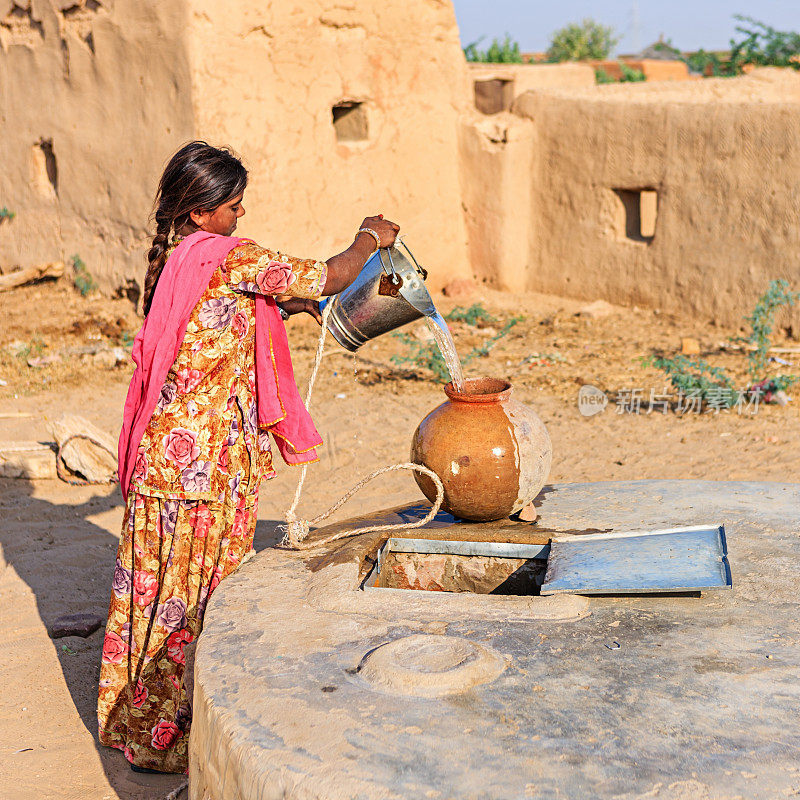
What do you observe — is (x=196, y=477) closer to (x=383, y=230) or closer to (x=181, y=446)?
(x=181, y=446)

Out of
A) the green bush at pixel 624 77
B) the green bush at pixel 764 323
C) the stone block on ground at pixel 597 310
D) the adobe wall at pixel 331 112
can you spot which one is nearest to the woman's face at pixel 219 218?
the green bush at pixel 764 323

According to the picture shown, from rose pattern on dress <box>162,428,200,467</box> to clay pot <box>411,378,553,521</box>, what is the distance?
65 centimetres

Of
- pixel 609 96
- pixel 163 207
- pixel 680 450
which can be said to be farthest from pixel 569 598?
pixel 609 96

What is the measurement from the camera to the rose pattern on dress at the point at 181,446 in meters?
2.55

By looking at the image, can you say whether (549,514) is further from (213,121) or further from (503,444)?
(213,121)

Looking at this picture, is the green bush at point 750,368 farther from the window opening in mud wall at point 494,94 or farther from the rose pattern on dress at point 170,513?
the window opening in mud wall at point 494,94

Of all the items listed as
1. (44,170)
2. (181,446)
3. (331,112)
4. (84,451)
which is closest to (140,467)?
(181,446)

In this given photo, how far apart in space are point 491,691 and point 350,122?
6797 millimetres

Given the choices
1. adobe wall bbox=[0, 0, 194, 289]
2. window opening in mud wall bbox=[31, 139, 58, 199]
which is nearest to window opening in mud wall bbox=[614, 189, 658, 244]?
adobe wall bbox=[0, 0, 194, 289]

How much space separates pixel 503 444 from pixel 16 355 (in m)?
5.28

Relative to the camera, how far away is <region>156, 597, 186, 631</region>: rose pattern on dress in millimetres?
2646

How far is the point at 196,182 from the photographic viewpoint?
99.1 inches

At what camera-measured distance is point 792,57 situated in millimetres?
12078

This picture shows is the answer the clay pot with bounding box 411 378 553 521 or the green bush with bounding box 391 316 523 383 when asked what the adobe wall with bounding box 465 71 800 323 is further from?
the clay pot with bounding box 411 378 553 521
